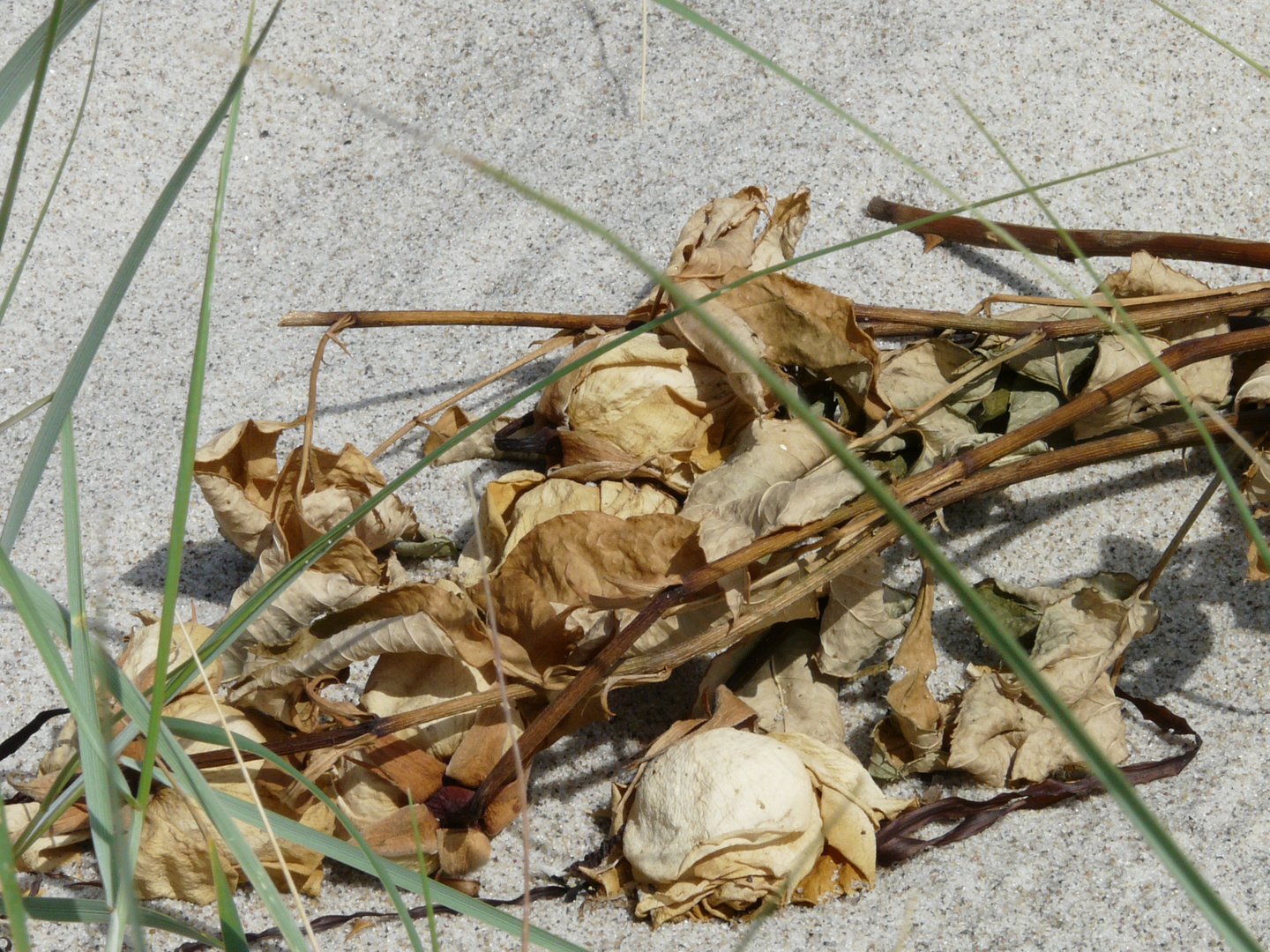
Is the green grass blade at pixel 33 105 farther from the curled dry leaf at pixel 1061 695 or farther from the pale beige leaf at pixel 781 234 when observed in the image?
the curled dry leaf at pixel 1061 695

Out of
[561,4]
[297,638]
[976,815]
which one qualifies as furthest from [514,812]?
[561,4]

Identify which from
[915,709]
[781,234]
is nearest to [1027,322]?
[781,234]

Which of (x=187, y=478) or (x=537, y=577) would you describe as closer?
(x=187, y=478)

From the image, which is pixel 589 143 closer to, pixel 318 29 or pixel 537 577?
pixel 318 29

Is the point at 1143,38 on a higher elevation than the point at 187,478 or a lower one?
lower

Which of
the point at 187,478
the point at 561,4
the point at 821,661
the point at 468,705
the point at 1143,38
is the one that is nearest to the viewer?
the point at 187,478

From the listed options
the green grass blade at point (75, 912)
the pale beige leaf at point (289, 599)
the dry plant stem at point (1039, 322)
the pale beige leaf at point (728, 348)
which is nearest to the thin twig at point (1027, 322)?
the dry plant stem at point (1039, 322)
